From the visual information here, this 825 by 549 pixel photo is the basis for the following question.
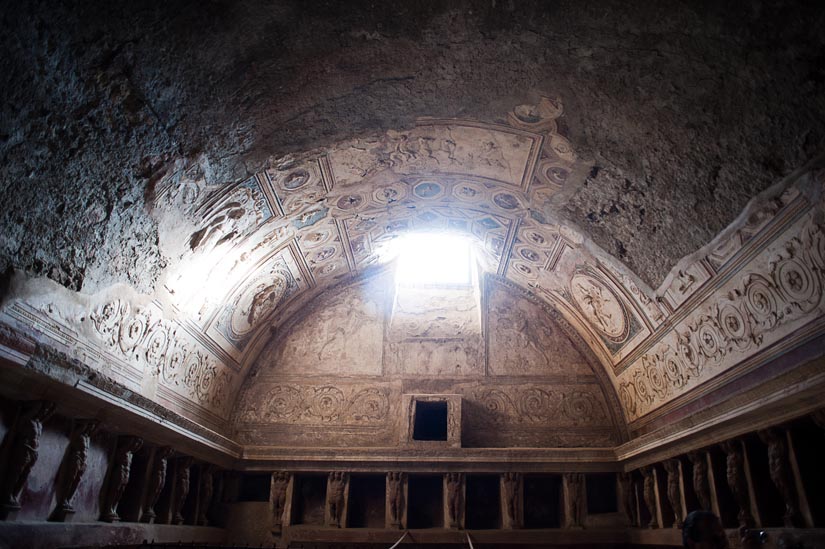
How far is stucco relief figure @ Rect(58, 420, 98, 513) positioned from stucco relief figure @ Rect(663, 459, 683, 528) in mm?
7625

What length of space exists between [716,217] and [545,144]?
Result: 2065mm

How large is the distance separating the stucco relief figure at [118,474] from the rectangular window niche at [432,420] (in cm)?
454

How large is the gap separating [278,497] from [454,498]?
2.94 meters

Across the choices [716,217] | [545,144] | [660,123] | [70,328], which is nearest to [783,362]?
[716,217]

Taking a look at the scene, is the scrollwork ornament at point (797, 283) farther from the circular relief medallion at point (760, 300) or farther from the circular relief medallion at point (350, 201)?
the circular relief medallion at point (350, 201)

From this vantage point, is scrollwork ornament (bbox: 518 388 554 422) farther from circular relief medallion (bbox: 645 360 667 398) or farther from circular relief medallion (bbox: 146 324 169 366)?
circular relief medallion (bbox: 146 324 169 366)

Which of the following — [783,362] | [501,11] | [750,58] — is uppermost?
[501,11]

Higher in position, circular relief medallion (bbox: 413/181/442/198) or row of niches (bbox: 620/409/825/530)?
circular relief medallion (bbox: 413/181/442/198)

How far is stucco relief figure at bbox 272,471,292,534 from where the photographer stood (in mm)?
9906

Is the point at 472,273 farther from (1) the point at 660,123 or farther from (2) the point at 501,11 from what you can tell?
(2) the point at 501,11

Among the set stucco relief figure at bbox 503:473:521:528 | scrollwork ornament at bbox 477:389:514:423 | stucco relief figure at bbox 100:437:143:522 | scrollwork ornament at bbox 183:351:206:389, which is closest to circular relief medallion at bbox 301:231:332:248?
scrollwork ornament at bbox 183:351:206:389

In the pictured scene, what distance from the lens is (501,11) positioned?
5.37 meters

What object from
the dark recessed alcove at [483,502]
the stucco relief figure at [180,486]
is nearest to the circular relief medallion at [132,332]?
the stucco relief figure at [180,486]

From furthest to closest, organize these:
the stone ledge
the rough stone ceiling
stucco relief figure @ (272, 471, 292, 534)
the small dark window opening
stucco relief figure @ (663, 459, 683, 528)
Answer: the small dark window opening → stucco relief figure @ (272, 471, 292, 534) → stucco relief figure @ (663, 459, 683, 528) → the stone ledge → the rough stone ceiling
